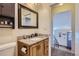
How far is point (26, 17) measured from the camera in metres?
1.39

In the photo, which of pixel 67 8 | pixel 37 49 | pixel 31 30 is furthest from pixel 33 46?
pixel 67 8

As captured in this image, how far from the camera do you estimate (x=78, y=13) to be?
1.38 m

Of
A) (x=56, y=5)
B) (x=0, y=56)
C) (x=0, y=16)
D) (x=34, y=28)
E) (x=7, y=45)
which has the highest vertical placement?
(x=56, y=5)

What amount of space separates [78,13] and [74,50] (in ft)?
1.53

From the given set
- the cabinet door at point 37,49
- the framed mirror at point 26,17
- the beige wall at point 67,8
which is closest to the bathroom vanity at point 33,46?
the cabinet door at point 37,49

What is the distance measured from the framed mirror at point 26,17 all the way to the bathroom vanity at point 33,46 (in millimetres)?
180

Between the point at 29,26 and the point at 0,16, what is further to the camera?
the point at 29,26

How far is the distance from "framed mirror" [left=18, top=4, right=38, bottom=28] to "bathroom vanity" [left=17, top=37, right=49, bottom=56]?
0.59 feet

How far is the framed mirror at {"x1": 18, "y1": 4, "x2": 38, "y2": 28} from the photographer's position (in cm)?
137

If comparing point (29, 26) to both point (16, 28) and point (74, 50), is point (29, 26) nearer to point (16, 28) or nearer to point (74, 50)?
point (16, 28)

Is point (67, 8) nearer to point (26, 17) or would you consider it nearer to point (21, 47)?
point (26, 17)

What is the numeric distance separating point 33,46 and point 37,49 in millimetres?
69

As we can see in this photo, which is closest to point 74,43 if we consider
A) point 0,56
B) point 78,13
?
point 78,13

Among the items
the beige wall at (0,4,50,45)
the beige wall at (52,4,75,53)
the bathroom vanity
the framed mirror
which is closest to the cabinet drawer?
the bathroom vanity
